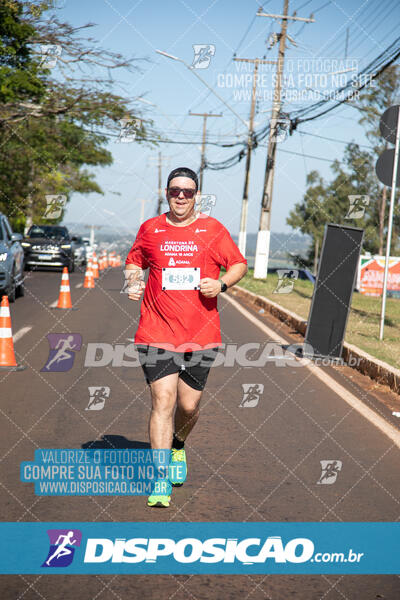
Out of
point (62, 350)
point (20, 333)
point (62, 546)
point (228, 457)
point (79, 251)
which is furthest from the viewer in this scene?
point (79, 251)

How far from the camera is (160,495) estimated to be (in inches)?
190

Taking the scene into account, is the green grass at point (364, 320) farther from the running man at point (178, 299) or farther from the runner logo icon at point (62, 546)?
the runner logo icon at point (62, 546)

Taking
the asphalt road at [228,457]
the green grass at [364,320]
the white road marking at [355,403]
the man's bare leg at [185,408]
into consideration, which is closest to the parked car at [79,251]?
the green grass at [364,320]

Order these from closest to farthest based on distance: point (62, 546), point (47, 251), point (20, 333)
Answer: point (62, 546)
point (20, 333)
point (47, 251)

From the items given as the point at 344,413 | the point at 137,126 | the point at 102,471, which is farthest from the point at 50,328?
the point at 137,126

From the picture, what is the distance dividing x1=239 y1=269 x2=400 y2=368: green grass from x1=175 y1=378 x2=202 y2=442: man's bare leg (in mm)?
4929

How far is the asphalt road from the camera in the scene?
152 inches

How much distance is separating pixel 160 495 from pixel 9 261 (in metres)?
12.8

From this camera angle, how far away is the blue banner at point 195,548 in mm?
4066

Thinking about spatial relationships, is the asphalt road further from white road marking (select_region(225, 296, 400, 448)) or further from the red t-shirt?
the red t-shirt

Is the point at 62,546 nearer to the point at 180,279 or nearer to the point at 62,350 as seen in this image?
the point at 180,279

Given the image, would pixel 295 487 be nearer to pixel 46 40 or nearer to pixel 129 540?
pixel 129 540

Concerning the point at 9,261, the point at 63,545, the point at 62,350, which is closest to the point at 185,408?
the point at 63,545

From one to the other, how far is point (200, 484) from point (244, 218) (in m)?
32.8
